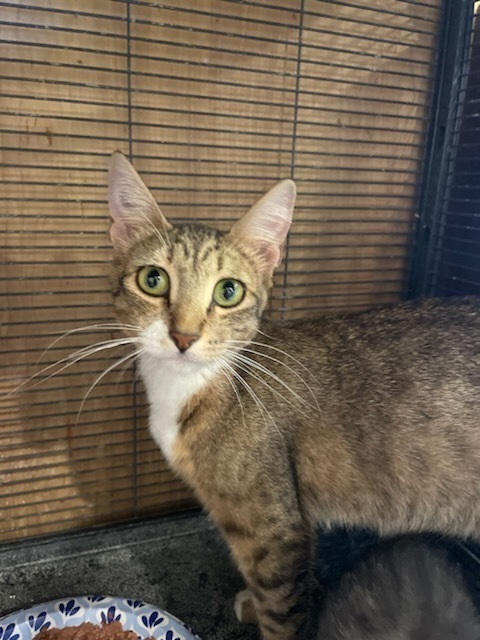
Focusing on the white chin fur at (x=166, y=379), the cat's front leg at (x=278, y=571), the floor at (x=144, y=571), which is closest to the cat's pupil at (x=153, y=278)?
the white chin fur at (x=166, y=379)

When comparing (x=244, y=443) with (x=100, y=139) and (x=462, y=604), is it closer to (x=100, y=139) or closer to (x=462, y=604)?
(x=462, y=604)

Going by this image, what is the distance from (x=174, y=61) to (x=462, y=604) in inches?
55.2

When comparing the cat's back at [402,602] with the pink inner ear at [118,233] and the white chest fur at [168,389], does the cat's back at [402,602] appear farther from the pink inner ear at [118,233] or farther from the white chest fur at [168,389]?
the pink inner ear at [118,233]

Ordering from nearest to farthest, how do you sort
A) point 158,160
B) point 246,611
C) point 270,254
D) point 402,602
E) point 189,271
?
point 402,602 < point 189,271 < point 270,254 < point 246,611 < point 158,160

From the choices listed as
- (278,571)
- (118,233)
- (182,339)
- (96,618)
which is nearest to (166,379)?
(182,339)

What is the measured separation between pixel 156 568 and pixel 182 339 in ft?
2.78

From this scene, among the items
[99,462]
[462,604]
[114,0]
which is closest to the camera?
[462,604]

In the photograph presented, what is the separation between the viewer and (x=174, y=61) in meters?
1.38

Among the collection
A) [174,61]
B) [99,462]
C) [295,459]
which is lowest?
[99,462]

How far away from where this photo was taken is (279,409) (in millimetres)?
1230

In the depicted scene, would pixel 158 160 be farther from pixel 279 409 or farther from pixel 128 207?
pixel 279 409

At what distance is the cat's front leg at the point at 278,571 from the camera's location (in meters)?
1.15

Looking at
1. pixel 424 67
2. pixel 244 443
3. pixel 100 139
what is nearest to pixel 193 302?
pixel 244 443

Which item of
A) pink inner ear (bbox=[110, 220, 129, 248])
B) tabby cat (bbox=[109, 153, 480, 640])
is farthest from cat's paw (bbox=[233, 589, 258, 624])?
pink inner ear (bbox=[110, 220, 129, 248])
